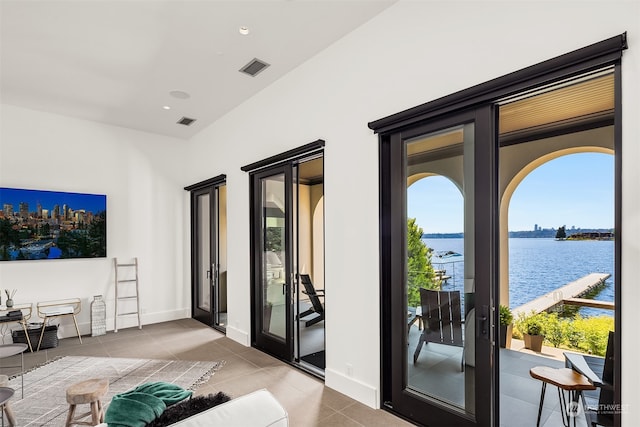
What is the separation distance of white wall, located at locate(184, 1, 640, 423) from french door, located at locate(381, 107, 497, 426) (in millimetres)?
153

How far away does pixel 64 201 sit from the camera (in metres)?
5.15

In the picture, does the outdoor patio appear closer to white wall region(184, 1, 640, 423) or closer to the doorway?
white wall region(184, 1, 640, 423)

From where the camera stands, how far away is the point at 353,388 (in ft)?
10.0

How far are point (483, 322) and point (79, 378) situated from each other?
13.2 feet

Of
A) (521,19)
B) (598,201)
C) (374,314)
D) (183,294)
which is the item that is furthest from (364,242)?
(183,294)

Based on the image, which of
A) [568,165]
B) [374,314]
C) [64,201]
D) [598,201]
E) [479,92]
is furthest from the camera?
[64,201]

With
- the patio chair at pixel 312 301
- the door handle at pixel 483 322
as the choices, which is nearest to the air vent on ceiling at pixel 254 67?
the patio chair at pixel 312 301

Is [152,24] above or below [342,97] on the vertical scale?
above

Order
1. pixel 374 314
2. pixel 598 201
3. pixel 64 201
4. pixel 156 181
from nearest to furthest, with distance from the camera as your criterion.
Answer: pixel 374 314 < pixel 598 201 < pixel 64 201 < pixel 156 181

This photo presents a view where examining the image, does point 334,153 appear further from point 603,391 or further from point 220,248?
point 220,248

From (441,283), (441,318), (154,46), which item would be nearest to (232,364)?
(441,318)

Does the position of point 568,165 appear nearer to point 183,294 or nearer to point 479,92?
point 479,92

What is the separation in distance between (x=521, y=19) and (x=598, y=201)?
3580 millimetres

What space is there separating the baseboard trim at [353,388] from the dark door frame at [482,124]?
0.08m
